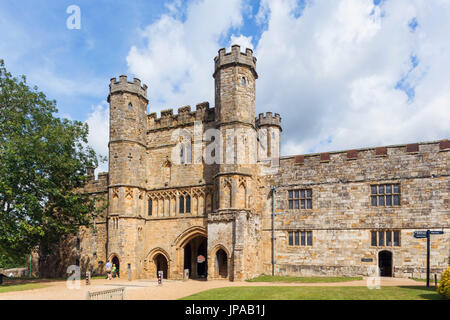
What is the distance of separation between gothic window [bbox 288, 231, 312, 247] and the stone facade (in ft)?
0.21

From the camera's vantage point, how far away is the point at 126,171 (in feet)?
86.9

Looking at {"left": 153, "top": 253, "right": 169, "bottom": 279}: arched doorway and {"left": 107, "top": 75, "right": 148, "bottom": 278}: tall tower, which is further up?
{"left": 107, "top": 75, "right": 148, "bottom": 278}: tall tower

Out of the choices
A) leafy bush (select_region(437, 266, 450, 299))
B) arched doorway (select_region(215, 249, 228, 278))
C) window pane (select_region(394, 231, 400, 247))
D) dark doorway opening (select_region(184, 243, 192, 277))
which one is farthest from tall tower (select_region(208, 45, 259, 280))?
leafy bush (select_region(437, 266, 450, 299))

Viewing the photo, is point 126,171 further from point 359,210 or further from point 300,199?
point 359,210

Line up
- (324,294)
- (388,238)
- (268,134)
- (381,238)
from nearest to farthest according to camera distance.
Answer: (324,294)
(388,238)
(381,238)
(268,134)

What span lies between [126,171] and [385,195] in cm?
1746

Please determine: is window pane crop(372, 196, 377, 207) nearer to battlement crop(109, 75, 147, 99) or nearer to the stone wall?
the stone wall

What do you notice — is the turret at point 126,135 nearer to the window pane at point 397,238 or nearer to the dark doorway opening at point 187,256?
the dark doorway opening at point 187,256

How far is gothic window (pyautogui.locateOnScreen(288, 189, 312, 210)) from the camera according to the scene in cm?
2361

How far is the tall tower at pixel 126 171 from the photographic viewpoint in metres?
25.7

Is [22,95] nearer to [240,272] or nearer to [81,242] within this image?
[81,242]

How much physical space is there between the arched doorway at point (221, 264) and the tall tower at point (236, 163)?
519mm

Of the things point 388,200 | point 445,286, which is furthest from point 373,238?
point 445,286

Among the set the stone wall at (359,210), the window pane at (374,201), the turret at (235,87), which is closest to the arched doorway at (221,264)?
the stone wall at (359,210)
